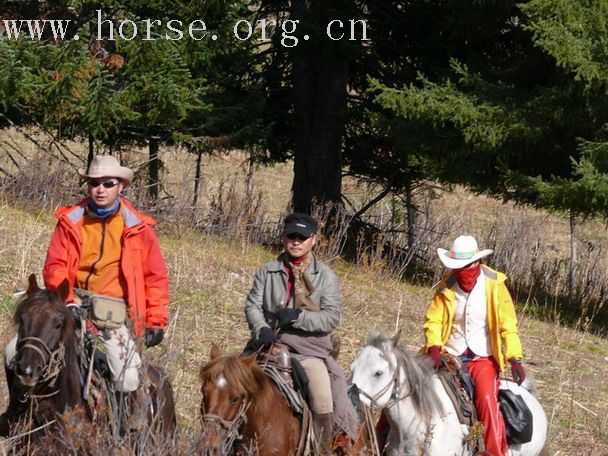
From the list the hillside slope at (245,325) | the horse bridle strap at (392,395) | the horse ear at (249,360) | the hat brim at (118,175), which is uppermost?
the hat brim at (118,175)

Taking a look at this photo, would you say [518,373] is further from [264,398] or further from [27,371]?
[27,371]

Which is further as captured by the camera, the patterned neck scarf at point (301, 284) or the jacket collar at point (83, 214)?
the patterned neck scarf at point (301, 284)

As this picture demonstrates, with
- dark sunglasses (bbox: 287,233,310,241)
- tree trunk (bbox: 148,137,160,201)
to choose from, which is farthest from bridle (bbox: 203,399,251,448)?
tree trunk (bbox: 148,137,160,201)

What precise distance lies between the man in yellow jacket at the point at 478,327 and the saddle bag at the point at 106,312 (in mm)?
2367

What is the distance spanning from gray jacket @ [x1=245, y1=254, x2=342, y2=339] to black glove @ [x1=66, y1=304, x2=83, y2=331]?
1.20 metres

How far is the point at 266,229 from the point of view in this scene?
19078 millimetres

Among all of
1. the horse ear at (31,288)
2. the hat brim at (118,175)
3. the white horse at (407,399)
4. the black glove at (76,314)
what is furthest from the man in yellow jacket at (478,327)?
the horse ear at (31,288)

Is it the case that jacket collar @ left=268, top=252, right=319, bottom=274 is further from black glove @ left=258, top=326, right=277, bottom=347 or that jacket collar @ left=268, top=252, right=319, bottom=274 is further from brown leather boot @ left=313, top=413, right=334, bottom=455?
brown leather boot @ left=313, top=413, right=334, bottom=455

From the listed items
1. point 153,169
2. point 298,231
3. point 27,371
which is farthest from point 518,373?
point 153,169

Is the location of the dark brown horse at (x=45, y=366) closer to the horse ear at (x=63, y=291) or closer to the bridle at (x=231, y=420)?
the horse ear at (x=63, y=291)

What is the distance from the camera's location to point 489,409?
7.71 meters

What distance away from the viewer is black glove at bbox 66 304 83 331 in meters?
6.38

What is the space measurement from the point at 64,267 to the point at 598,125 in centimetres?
921

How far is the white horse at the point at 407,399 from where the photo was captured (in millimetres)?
7371
